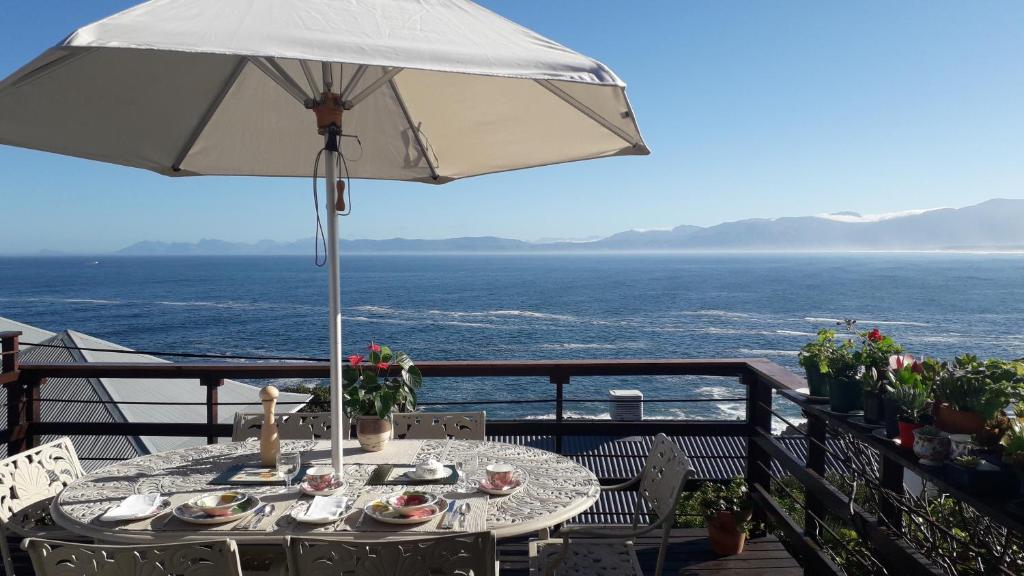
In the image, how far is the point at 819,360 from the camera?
2.36 metres

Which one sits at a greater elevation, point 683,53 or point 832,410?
point 683,53

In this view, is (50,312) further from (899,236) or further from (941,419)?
(899,236)

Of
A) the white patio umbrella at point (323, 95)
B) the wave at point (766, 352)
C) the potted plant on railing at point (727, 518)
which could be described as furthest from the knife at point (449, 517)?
the wave at point (766, 352)

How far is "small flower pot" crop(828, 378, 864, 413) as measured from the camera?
2.25m

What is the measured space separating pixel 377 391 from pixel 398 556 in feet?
3.21

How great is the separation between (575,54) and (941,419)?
1438 mm

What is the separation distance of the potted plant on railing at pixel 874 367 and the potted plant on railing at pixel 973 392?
0.73 feet

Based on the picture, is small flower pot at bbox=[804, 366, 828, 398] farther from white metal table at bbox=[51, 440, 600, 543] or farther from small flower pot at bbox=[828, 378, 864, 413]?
white metal table at bbox=[51, 440, 600, 543]

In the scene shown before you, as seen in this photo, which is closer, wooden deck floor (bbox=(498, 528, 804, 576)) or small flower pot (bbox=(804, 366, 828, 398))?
small flower pot (bbox=(804, 366, 828, 398))

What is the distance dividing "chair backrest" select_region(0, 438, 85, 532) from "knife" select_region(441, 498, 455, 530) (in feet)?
4.41

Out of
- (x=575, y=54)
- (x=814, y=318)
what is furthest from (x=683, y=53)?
(x=814, y=318)

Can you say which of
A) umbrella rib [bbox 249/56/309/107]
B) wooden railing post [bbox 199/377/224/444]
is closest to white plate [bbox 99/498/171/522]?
umbrella rib [bbox 249/56/309/107]

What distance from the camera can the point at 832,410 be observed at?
232 centimetres

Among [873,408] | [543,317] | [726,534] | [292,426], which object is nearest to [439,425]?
[292,426]
